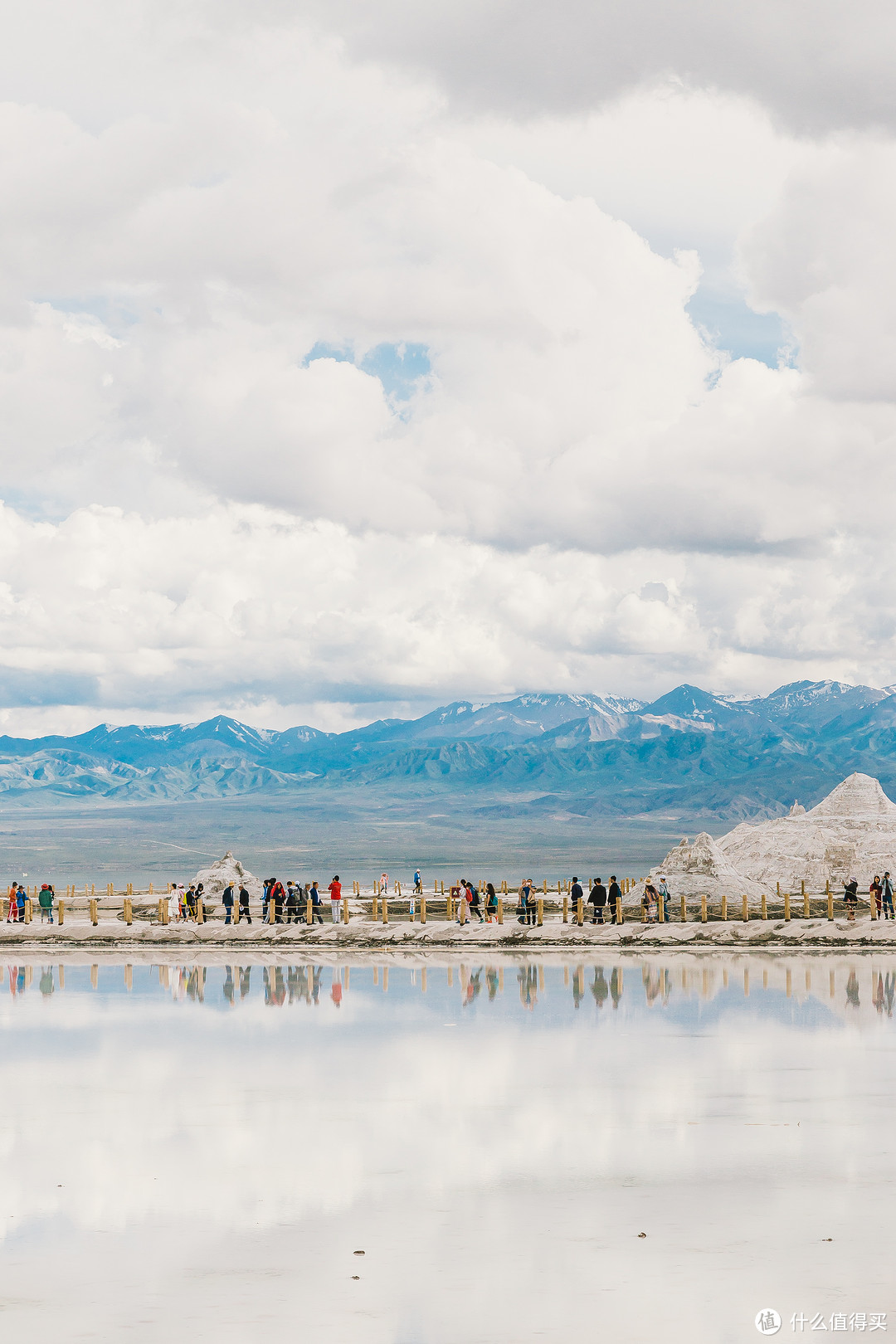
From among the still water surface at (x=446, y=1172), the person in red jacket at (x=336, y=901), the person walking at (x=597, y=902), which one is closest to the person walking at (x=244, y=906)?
the person in red jacket at (x=336, y=901)

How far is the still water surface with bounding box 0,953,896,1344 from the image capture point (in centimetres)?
876

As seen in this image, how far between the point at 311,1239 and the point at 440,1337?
220 centimetres

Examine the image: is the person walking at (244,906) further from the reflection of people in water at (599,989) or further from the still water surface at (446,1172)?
the still water surface at (446,1172)

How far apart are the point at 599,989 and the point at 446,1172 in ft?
46.9

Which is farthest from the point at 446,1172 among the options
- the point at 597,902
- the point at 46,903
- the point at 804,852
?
the point at 804,852

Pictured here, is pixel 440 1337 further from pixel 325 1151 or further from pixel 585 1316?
pixel 325 1151

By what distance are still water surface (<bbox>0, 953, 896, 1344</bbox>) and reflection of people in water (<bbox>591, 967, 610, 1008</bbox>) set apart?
4.03 ft

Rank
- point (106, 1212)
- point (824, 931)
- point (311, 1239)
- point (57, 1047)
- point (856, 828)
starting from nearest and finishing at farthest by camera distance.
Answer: point (311, 1239)
point (106, 1212)
point (57, 1047)
point (824, 931)
point (856, 828)

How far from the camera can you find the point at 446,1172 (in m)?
12.0

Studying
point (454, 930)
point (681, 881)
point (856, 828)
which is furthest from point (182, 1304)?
point (856, 828)

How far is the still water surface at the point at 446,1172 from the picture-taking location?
28.7 ft

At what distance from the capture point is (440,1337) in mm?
8250

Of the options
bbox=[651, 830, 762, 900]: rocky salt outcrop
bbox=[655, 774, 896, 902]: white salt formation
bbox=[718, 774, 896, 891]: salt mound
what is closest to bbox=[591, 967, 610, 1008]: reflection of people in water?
bbox=[651, 830, 762, 900]: rocky salt outcrop

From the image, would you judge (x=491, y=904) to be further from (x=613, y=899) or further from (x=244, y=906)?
(x=244, y=906)
